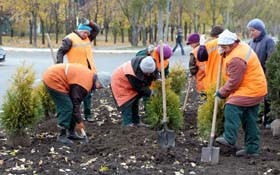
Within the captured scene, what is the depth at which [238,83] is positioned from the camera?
6.52 metres

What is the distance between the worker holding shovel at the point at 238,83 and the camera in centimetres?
649

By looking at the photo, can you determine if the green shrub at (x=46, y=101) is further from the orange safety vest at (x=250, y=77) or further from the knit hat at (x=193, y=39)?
the orange safety vest at (x=250, y=77)

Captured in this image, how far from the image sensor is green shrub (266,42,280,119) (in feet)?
27.2

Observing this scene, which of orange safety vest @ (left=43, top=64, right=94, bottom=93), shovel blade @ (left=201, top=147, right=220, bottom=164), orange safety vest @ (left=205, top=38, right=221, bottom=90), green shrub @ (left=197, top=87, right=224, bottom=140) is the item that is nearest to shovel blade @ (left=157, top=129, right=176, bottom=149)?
green shrub @ (left=197, top=87, right=224, bottom=140)

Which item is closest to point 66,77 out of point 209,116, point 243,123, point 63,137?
point 63,137

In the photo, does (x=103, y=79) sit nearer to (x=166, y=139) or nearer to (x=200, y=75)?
(x=166, y=139)

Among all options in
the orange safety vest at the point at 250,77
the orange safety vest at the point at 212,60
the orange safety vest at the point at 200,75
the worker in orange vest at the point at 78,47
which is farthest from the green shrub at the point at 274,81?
the worker in orange vest at the point at 78,47

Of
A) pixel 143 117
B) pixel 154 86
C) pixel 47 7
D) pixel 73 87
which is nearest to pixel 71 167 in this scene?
pixel 73 87

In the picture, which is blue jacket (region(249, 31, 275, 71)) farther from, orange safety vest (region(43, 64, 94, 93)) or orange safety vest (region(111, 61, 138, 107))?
orange safety vest (region(43, 64, 94, 93))

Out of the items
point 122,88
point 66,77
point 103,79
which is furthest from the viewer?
point 122,88

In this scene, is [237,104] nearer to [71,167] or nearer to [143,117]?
[71,167]

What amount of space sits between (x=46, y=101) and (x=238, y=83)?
3.74 m

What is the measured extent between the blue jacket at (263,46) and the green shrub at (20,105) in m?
3.60

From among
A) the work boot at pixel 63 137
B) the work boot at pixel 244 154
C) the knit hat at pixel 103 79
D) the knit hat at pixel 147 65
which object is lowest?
the work boot at pixel 244 154
